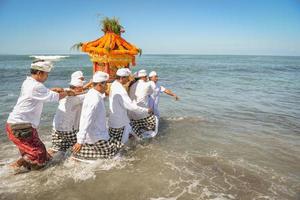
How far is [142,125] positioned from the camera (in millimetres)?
5691

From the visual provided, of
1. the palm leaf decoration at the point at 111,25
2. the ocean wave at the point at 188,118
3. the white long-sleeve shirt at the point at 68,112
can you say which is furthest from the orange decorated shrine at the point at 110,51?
the ocean wave at the point at 188,118

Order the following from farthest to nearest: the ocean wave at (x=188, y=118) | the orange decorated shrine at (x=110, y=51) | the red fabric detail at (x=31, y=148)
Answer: the ocean wave at (x=188, y=118), the orange decorated shrine at (x=110, y=51), the red fabric detail at (x=31, y=148)

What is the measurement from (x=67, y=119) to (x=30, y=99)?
0.86 m

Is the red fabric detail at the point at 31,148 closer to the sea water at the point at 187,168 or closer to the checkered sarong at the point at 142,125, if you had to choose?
the sea water at the point at 187,168

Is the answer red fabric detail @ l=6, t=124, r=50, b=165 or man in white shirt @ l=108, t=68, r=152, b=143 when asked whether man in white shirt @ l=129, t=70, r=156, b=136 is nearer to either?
man in white shirt @ l=108, t=68, r=152, b=143

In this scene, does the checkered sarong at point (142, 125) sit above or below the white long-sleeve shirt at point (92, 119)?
below

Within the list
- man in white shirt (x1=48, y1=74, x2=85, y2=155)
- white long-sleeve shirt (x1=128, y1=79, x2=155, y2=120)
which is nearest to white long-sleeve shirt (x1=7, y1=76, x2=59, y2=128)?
man in white shirt (x1=48, y1=74, x2=85, y2=155)

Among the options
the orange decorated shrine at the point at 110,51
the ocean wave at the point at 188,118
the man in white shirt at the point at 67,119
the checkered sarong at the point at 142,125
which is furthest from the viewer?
the ocean wave at the point at 188,118

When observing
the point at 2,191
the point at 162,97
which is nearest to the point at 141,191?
the point at 2,191

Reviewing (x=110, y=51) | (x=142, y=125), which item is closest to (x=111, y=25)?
(x=110, y=51)

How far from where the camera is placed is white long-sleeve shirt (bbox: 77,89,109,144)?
375 cm

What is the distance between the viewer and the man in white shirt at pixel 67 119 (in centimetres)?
420

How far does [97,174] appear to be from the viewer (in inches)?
159

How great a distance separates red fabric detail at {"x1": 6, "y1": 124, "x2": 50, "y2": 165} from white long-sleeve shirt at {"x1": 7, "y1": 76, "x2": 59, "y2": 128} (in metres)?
0.25
